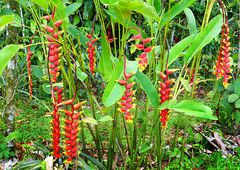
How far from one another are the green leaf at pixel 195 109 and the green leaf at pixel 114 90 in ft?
0.63

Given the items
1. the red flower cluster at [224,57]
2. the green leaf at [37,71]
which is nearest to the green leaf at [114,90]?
the red flower cluster at [224,57]

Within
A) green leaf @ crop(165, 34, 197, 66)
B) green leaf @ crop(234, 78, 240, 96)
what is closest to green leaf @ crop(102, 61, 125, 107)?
green leaf @ crop(165, 34, 197, 66)

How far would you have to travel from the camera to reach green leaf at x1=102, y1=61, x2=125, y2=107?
4.25 ft

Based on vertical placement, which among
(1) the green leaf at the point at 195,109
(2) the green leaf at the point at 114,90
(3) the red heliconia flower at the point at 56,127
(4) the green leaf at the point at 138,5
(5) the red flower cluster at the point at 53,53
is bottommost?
(3) the red heliconia flower at the point at 56,127

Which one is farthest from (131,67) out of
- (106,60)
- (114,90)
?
(106,60)

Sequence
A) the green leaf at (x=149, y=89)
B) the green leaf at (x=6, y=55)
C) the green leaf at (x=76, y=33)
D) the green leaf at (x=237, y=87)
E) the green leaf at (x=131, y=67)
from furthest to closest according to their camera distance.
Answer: the green leaf at (x=237, y=87) → the green leaf at (x=76, y=33) → the green leaf at (x=149, y=89) → the green leaf at (x=131, y=67) → the green leaf at (x=6, y=55)

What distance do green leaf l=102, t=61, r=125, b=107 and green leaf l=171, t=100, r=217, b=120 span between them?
19cm

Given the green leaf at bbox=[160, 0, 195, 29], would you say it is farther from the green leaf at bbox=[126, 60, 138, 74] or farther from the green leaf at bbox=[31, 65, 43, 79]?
the green leaf at bbox=[31, 65, 43, 79]

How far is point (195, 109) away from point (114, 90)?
26 centimetres

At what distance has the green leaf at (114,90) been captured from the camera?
1.29 meters

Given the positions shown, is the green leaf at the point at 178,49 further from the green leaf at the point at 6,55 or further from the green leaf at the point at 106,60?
the green leaf at the point at 6,55

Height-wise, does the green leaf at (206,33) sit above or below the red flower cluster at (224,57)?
above

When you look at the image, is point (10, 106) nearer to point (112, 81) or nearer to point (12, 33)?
point (12, 33)

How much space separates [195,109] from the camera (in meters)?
1.31
